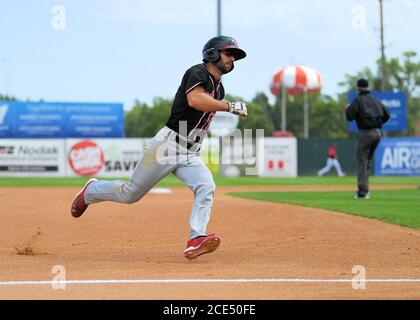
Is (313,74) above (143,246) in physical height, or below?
above

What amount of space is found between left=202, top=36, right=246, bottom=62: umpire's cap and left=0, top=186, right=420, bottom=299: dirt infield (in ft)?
6.35

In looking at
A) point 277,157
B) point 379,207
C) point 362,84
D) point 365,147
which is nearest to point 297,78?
point 277,157

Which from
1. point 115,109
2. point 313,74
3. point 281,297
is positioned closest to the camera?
point 281,297

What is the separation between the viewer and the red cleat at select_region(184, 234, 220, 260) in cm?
771

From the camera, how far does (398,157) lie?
40188 millimetres

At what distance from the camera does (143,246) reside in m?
9.23

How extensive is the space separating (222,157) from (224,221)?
25015 mm

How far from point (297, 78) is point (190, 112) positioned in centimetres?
5680

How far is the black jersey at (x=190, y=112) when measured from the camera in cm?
772

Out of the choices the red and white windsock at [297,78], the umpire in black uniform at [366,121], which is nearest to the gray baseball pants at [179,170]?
the umpire in black uniform at [366,121]

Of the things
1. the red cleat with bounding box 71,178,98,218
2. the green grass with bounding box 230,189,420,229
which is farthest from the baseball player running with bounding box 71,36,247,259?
the green grass with bounding box 230,189,420,229

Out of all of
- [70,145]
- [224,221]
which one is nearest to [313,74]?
[70,145]
